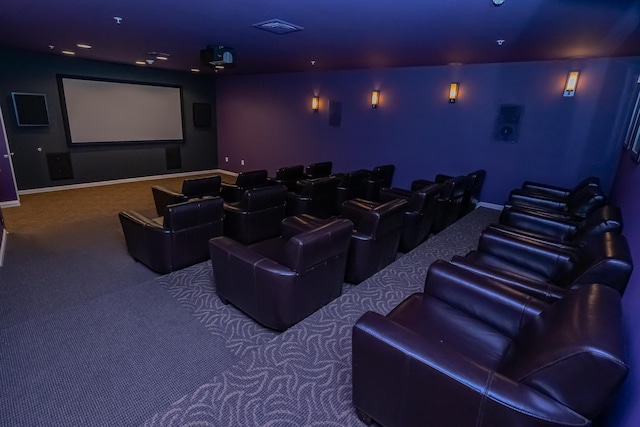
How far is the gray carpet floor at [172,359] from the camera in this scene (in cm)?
188

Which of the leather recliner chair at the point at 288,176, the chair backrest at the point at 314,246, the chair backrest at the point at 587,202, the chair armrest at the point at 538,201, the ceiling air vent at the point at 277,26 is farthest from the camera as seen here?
the leather recliner chair at the point at 288,176

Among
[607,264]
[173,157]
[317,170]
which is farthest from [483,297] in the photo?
[173,157]

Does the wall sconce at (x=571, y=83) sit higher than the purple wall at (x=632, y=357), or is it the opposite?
the wall sconce at (x=571, y=83)

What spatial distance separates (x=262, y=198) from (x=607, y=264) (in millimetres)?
3418

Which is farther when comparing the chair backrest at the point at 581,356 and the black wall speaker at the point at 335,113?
the black wall speaker at the point at 335,113

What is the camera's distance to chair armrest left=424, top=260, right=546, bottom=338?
192cm

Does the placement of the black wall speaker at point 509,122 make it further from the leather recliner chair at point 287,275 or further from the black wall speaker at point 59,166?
the black wall speaker at point 59,166

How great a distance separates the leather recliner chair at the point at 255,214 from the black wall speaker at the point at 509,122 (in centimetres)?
418

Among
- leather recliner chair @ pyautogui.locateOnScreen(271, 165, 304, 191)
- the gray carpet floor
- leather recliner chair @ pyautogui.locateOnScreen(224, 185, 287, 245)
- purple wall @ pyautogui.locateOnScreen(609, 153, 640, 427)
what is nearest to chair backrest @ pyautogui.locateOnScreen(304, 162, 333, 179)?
leather recliner chair @ pyautogui.locateOnScreen(271, 165, 304, 191)

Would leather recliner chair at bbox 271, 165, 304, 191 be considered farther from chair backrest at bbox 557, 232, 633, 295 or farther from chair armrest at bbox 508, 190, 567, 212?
chair backrest at bbox 557, 232, 633, 295

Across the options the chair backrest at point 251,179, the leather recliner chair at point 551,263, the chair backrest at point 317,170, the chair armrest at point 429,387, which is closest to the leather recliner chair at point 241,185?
the chair backrest at point 251,179

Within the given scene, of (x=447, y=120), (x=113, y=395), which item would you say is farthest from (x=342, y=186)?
(x=113, y=395)

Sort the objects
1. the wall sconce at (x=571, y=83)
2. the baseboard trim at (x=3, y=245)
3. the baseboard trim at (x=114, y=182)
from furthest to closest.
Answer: the baseboard trim at (x=114, y=182) < the wall sconce at (x=571, y=83) < the baseboard trim at (x=3, y=245)

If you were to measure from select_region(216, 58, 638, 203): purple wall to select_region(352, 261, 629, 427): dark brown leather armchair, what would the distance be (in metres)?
4.72
